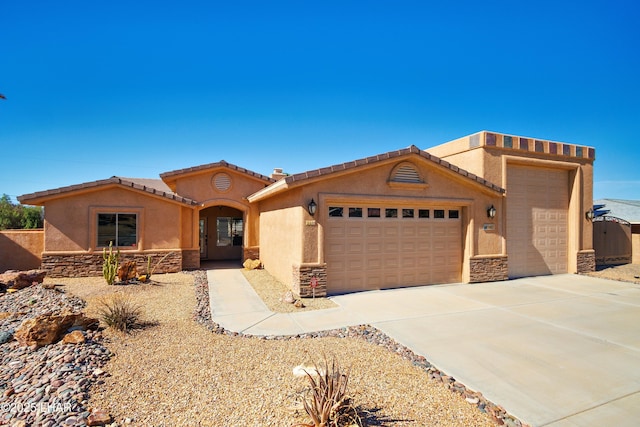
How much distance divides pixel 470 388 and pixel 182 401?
Answer: 3.72 m

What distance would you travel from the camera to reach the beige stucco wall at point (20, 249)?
42.8 feet

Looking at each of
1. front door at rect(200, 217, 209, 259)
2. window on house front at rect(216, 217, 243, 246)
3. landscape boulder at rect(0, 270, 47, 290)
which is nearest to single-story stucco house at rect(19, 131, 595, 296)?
landscape boulder at rect(0, 270, 47, 290)

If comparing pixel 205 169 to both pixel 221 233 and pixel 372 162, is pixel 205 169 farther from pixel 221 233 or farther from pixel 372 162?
pixel 372 162

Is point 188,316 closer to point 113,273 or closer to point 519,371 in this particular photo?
point 113,273

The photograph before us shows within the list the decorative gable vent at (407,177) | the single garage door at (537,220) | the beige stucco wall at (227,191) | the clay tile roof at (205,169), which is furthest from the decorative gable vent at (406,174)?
the beige stucco wall at (227,191)

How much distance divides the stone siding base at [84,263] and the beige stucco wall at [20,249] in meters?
2.44

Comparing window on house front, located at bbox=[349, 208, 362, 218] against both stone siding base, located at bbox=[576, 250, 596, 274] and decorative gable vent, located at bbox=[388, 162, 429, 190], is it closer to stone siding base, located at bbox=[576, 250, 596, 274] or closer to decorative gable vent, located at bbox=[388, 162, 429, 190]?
decorative gable vent, located at bbox=[388, 162, 429, 190]

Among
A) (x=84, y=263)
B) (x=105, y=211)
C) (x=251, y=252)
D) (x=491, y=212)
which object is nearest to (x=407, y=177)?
(x=491, y=212)

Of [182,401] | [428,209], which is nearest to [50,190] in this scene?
[182,401]

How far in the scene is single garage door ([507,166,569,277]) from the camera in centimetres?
1247

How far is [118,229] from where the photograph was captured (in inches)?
498

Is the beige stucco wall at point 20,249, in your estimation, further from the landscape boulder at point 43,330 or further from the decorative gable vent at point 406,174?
the decorative gable vent at point 406,174

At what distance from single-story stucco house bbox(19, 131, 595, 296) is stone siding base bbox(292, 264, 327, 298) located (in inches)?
1.2

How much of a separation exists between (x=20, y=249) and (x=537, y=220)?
21.6m
